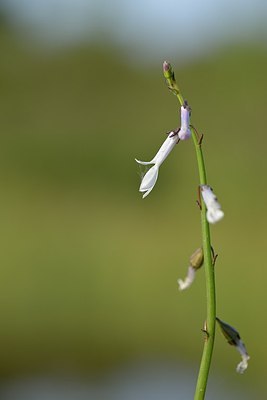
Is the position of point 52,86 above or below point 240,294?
above

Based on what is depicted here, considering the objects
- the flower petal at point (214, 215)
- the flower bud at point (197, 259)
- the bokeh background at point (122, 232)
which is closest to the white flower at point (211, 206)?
the flower petal at point (214, 215)

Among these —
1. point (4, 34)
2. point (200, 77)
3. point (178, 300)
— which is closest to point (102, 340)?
point (178, 300)

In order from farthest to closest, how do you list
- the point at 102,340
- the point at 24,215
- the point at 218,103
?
the point at 218,103
the point at 24,215
the point at 102,340

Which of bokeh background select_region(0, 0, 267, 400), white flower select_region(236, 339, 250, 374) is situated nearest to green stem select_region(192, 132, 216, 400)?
white flower select_region(236, 339, 250, 374)

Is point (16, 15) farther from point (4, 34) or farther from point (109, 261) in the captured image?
point (109, 261)

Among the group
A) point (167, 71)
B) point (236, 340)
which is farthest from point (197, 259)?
point (167, 71)

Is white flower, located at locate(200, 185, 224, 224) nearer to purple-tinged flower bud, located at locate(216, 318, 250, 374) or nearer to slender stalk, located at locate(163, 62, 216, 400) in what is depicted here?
slender stalk, located at locate(163, 62, 216, 400)

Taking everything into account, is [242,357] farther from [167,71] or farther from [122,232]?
[122,232]
